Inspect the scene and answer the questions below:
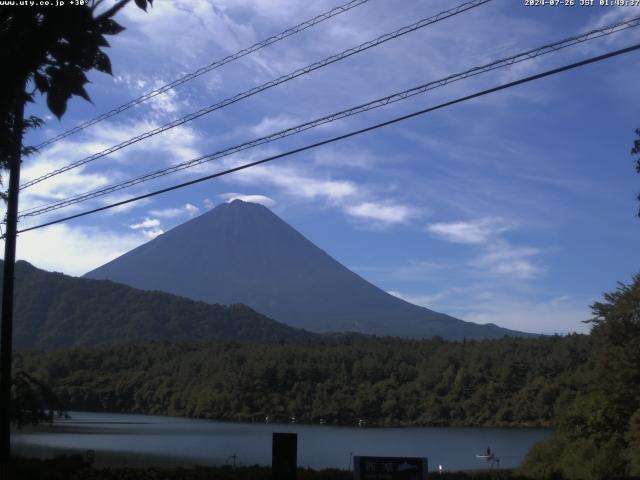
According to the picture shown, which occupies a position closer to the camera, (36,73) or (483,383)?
(36,73)

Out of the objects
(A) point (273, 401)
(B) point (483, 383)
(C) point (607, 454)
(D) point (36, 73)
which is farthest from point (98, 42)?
(A) point (273, 401)

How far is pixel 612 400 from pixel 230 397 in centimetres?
6639

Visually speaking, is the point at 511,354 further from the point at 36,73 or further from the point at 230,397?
the point at 36,73

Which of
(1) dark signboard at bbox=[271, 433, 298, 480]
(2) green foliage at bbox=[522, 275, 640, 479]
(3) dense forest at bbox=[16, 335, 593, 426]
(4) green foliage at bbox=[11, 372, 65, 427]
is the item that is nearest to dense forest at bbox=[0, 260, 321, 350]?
(3) dense forest at bbox=[16, 335, 593, 426]

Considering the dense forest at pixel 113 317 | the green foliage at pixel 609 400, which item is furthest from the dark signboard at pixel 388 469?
the dense forest at pixel 113 317

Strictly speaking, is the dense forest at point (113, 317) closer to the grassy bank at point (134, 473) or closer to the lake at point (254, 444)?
the lake at point (254, 444)

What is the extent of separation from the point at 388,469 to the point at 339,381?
8416cm

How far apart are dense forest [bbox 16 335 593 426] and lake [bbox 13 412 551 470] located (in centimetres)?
569

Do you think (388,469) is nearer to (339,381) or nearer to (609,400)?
(609,400)

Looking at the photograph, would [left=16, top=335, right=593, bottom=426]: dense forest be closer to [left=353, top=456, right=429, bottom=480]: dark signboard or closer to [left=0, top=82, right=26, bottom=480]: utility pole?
[left=0, top=82, right=26, bottom=480]: utility pole

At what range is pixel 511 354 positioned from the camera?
81062 millimetres

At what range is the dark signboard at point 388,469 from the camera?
763cm

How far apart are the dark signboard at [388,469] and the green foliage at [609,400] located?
20986 mm

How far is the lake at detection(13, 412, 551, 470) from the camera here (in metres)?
39.6
